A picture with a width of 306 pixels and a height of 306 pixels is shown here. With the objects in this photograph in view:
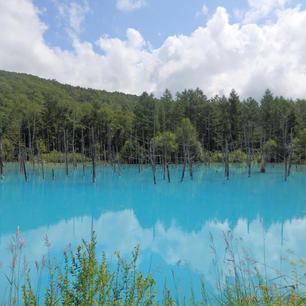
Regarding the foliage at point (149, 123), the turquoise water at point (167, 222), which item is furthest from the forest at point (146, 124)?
the turquoise water at point (167, 222)

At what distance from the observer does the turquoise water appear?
6.62 m

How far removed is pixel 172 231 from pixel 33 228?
Answer: 553cm

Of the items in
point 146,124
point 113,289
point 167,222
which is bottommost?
point 167,222

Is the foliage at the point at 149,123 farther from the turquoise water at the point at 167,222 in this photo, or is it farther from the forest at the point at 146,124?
the turquoise water at the point at 167,222

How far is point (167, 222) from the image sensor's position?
33.1ft

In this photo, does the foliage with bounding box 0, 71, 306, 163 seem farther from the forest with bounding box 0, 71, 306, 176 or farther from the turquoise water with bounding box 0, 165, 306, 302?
the turquoise water with bounding box 0, 165, 306, 302

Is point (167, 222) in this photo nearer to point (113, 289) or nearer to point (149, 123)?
point (113, 289)

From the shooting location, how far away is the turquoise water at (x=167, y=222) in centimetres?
662

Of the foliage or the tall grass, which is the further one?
the foliage

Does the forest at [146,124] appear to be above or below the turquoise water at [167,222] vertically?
above

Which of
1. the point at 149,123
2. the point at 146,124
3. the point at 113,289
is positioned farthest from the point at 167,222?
the point at 149,123

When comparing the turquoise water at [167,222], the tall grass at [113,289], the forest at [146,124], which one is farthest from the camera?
the forest at [146,124]

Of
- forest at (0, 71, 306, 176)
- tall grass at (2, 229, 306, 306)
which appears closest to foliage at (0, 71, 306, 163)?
forest at (0, 71, 306, 176)

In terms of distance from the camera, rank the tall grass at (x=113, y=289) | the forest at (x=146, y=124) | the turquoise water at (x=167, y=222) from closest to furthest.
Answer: the tall grass at (x=113, y=289) < the turquoise water at (x=167, y=222) < the forest at (x=146, y=124)
